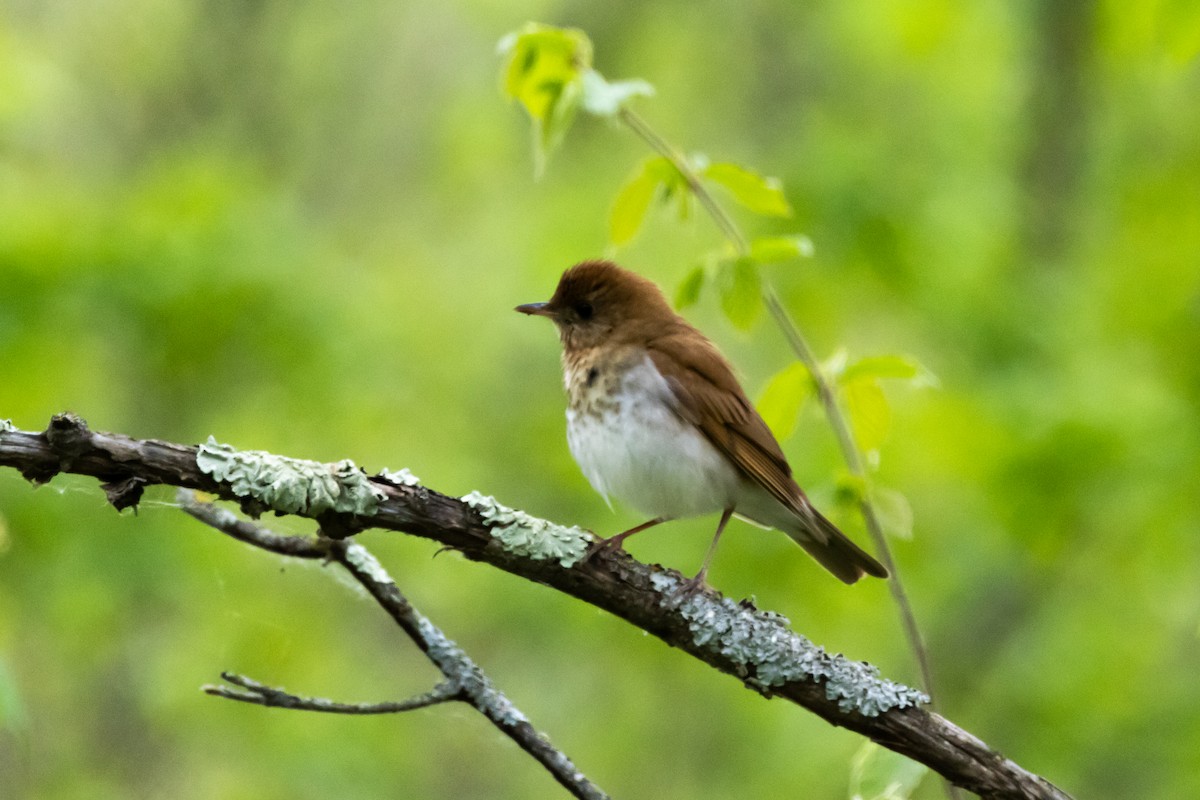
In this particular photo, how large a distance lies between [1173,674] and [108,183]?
7140 millimetres

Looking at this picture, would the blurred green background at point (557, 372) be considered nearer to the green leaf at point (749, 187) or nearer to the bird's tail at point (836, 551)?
the bird's tail at point (836, 551)

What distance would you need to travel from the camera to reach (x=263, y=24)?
33.2 feet

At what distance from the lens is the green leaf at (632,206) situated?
3.56m

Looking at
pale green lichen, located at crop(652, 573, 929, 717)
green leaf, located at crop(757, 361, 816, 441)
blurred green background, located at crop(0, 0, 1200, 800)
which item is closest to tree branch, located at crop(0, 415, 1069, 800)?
pale green lichen, located at crop(652, 573, 929, 717)

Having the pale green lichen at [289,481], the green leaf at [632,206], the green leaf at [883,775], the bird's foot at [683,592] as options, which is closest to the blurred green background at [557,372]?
the green leaf at [632,206]

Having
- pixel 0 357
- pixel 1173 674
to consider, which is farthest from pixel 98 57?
pixel 1173 674

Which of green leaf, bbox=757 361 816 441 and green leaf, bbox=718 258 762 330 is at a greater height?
green leaf, bbox=718 258 762 330

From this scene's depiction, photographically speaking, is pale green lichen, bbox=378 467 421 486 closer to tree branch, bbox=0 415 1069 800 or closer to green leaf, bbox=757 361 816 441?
tree branch, bbox=0 415 1069 800

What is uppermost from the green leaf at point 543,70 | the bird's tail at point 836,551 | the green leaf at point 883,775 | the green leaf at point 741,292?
the green leaf at point 543,70

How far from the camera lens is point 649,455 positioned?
13.6ft

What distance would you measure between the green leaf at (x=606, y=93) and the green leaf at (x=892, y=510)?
131 cm

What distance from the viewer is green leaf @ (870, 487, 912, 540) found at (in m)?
3.56

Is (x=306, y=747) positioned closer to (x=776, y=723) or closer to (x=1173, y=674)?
(x=776, y=723)

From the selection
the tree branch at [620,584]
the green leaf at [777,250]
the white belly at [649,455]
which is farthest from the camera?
the white belly at [649,455]
